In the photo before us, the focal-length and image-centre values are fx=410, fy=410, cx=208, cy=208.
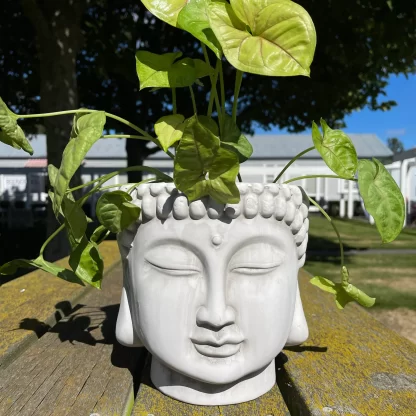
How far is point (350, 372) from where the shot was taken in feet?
3.48

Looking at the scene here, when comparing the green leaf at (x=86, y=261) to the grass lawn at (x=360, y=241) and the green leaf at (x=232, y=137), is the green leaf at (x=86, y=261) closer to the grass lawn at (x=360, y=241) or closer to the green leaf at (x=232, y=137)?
the green leaf at (x=232, y=137)

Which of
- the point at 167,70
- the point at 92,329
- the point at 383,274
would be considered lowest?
the point at 383,274

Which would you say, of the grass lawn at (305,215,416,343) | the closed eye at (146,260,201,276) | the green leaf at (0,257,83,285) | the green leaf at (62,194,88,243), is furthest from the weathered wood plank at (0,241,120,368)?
the grass lawn at (305,215,416,343)

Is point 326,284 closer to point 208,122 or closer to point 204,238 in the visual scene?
point 204,238

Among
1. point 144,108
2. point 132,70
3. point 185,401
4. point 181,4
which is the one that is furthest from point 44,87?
point 185,401

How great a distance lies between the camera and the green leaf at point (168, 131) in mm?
912

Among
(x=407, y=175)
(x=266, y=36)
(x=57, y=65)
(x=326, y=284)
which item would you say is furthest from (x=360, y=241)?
(x=266, y=36)

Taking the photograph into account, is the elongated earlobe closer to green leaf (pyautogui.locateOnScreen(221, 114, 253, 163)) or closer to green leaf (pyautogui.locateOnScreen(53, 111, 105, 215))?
green leaf (pyautogui.locateOnScreen(53, 111, 105, 215))

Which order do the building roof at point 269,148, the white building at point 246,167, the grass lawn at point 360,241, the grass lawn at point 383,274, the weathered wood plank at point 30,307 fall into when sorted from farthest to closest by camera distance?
1. the building roof at point 269,148
2. the white building at point 246,167
3. the grass lawn at point 360,241
4. the grass lawn at point 383,274
5. the weathered wood plank at point 30,307

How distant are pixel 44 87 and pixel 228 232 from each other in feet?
11.3

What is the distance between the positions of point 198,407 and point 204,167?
1.83 ft

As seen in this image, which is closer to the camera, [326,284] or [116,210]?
Answer: [116,210]

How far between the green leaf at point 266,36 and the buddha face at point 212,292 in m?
0.33

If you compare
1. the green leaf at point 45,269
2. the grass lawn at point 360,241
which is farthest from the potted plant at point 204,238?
the grass lawn at point 360,241
